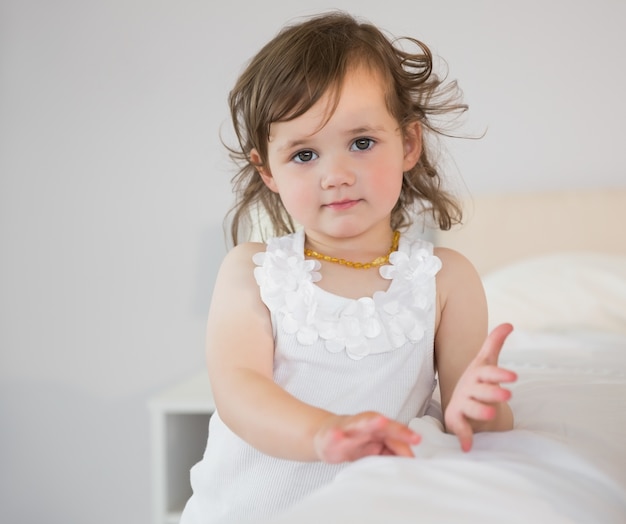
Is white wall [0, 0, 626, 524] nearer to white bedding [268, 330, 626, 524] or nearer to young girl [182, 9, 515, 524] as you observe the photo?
young girl [182, 9, 515, 524]

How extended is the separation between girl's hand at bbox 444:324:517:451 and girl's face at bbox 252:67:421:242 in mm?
299

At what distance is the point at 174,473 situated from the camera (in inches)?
80.3

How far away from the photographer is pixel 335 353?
1092 millimetres

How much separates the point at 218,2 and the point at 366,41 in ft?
5.68

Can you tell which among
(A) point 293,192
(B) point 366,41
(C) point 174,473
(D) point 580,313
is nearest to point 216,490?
(A) point 293,192

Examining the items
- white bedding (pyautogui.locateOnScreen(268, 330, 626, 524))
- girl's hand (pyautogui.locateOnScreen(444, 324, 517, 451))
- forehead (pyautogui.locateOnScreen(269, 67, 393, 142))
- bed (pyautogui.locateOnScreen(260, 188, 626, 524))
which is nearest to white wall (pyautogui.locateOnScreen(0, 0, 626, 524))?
bed (pyautogui.locateOnScreen(260, 188, 626, 524))

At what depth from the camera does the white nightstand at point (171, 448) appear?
2.00 meters

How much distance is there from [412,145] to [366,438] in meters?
0.58

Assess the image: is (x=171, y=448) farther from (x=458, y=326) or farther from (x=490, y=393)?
(x=490, y=393)

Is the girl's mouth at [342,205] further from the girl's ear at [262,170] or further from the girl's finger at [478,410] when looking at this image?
the girl's finger at [478,410]

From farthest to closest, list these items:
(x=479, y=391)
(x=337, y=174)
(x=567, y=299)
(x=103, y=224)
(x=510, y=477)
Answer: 1. (x=103, y=224)
2. (x=567, y=299)
3. (x=337, y=174)
4. (x=479, y=391)
5. (x=510, y=477)

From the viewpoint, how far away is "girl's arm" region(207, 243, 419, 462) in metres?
0.76

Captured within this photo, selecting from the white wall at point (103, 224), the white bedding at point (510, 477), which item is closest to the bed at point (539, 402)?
the white bedding at point (510, 477)

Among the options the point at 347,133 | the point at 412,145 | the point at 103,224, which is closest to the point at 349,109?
the point at 347,133
